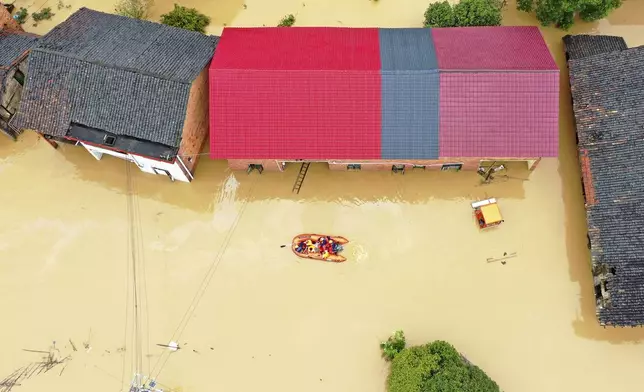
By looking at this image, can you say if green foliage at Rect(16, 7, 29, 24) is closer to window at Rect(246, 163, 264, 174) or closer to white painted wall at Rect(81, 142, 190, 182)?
Answer: white painted wall at Rect(81, 142, 190, 182)

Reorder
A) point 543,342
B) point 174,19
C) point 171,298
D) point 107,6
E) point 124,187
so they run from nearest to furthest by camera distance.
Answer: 1. point 543,342
2. point 171,298
3. point 124,187
4. point 174,19
5. point 107,6

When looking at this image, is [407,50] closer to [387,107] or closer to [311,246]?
[387,107]

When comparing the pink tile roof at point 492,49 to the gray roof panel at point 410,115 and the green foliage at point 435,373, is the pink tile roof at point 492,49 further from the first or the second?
the green foliage at point 435,373

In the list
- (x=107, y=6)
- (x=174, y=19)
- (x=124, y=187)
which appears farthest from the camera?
(x=107, y=6)

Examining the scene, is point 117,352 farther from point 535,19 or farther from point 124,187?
point 535,19

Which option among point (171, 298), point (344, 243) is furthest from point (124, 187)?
point (344, 243)

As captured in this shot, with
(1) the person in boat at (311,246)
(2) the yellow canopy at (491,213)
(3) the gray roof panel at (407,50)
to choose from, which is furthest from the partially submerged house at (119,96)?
(2) the yellow canopy at (491,213)
